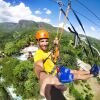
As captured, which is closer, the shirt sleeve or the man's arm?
the man's arm

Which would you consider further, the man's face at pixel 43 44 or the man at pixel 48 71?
the man's face at pixel 43 44

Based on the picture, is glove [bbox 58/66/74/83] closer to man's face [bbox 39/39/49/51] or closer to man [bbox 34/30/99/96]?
man [bbox 34/30/99/96]

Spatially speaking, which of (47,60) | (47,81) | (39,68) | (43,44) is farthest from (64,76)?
(43,44)

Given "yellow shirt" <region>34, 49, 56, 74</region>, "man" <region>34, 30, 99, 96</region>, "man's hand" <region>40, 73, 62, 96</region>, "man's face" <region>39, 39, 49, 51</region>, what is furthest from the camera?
"man's face" <region>39, 39, 49, 51</region>

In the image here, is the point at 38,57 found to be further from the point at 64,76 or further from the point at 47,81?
the point at 64,76

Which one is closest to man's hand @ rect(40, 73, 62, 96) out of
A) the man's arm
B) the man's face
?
the man's arm

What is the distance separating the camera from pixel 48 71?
10.6 m

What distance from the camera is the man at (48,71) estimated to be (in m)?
9.16

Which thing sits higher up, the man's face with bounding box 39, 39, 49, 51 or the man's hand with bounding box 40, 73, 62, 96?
the man's face with bounding box 39, 39, 49, 51

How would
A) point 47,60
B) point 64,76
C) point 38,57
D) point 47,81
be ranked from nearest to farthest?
point 64,76 < point 47,81 < point 38,57 < point 47,60

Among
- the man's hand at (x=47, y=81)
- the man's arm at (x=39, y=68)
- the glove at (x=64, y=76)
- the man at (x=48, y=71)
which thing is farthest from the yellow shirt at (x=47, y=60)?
the glove at (x=64, y=76)

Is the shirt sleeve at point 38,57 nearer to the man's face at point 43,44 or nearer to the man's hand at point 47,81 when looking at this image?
the man's face at point 43,44

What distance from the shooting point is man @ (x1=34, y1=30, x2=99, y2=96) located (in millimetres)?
9164

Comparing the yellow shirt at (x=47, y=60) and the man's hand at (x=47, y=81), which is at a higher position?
the yellow shirt at (x=47, y=60)
